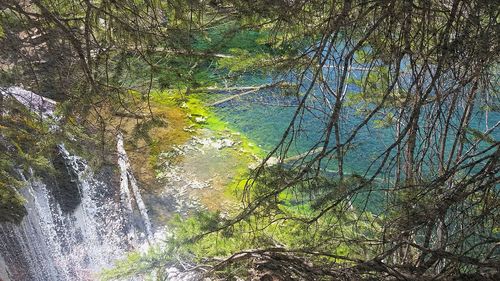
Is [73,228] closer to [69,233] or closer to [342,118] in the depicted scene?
[69,233]

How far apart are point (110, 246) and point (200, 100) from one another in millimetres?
3582

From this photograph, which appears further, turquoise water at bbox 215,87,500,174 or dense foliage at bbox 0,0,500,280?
turquoise water at bbox 215,87,500,174

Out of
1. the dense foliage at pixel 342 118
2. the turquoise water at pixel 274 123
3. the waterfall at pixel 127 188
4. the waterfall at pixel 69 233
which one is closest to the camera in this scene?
the dense foliage at pixel 342 118

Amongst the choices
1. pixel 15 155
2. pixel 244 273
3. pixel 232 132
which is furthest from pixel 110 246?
pixel 244 273

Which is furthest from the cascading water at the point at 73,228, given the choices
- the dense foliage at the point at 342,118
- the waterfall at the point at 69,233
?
the dense foliage at the point at 342,118

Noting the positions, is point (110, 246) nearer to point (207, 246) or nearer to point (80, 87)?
point (207, 246)

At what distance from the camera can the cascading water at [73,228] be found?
5652 mm

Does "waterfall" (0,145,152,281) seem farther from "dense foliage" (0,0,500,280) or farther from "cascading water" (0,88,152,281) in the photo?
"dense foliage" (0,0,500,280)

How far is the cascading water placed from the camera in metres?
5.65

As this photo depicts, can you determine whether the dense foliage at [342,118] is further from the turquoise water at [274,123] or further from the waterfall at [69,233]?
the turquoise water at [274,123]

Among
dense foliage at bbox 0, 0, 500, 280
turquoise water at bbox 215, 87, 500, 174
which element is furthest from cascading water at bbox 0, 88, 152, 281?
turquoise water at bbox 215, 87, 500, 174

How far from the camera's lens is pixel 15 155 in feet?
13.9

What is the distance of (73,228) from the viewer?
627 cm

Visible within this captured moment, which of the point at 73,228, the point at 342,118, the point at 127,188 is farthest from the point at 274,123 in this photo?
the point at 342,118
